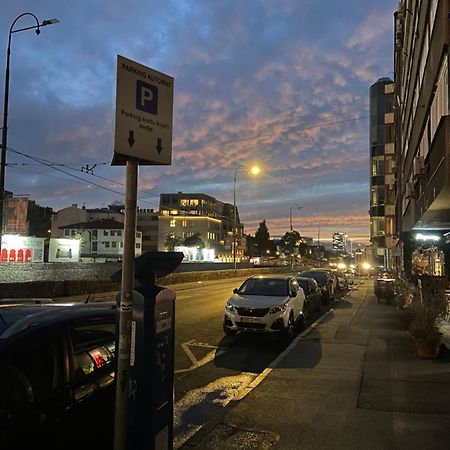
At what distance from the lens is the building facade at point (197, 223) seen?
12581 cm

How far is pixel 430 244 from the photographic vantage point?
27781 millimetres

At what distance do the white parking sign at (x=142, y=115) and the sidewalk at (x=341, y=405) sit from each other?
3.06m

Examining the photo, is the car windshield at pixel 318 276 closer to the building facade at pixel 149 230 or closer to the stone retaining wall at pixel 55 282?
the stone retaining wall at pixel 55 282

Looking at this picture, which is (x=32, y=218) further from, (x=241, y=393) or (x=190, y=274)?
(x=241, y=393)

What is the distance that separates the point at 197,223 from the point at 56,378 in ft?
405

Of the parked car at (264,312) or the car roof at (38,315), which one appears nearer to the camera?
the car roof at (38,315)

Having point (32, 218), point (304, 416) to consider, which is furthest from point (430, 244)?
point (32, 218)

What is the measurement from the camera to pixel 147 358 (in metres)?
3.49

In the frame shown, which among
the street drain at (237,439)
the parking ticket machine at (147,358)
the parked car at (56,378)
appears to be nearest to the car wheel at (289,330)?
the street drain at (237,439)

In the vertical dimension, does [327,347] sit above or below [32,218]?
below

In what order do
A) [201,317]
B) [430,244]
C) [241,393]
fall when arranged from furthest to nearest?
[430,244], [201,317], [241,393]

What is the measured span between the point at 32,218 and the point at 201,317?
106 m

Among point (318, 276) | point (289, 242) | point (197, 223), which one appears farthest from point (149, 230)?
point (318, 276)

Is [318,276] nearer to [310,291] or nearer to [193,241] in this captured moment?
[310,291]
